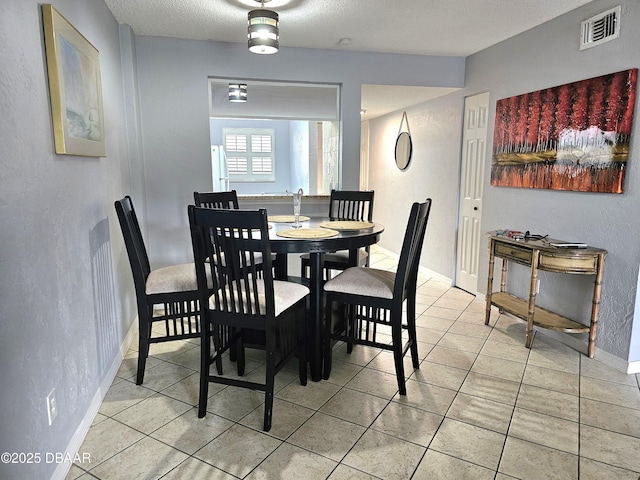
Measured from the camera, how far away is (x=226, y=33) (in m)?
3.26

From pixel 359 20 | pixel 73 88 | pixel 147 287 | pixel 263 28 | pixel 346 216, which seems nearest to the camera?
pixel 73 88

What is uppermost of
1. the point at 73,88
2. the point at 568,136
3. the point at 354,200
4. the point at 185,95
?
the point at 185,95

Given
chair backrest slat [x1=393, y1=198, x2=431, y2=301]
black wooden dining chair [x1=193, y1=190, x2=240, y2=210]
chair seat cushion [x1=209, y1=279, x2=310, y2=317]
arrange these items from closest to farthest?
chair seat cushion [x1=209, y1=279, x2=310, y2=317]
chair backrest slat [x1=393, y1=198, x2=431, y2=301]
black wooden dining chair [x1=193, y1=190, x2=240, y2=210]

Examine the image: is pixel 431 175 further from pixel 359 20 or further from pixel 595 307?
pixel 595 307

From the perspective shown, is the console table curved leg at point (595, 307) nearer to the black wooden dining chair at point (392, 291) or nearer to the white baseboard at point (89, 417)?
the black wooden dining chair at point (392, 291)

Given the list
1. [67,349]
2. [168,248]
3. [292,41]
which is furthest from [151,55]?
[67,349]

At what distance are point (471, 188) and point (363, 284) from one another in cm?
228

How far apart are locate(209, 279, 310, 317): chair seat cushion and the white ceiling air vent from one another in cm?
240

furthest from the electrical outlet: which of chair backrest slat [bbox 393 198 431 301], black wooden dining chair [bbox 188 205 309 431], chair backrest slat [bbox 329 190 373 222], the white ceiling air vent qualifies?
the white ceiling air vent

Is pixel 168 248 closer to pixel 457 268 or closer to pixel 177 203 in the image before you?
pixel 177 203

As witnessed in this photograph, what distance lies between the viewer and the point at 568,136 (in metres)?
2.83

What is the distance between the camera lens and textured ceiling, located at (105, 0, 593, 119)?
106 inches

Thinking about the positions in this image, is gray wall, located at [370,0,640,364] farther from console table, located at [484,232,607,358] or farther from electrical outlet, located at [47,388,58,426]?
electrical outlet, located at [47,388,58,426]

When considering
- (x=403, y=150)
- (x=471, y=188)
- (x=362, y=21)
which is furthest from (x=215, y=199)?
(x=403, y=150)
